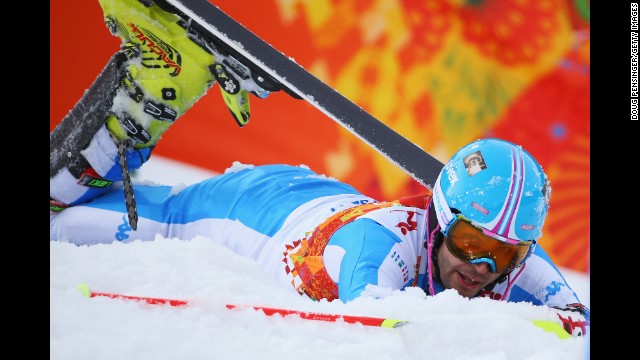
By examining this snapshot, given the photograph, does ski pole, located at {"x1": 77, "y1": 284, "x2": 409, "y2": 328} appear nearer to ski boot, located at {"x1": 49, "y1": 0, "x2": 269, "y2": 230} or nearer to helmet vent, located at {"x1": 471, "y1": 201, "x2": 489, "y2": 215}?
helmet vent, located at {"x1": 471, "y1": 201, "x2": 489, "y2": 215}

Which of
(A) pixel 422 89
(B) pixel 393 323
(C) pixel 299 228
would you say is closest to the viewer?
(B) pixel 393 323

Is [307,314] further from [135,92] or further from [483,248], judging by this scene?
[135,92]

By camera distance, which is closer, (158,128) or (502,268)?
(502,268)

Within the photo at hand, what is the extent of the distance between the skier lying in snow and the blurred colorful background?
1.33 ft

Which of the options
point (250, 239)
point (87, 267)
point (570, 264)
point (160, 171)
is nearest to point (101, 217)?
point (250, 239)

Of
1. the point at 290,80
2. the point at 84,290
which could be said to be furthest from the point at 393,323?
the point at 290,80

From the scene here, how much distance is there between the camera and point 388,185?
3412 mm

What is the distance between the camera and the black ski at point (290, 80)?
2184mm

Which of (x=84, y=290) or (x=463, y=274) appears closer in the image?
(x=84, y=290)

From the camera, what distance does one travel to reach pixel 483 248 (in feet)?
5.39

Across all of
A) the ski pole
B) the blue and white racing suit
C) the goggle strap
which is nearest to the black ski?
the blue and white racing suit

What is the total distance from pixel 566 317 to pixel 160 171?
2.11 m
